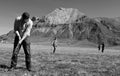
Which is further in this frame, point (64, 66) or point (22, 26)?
point (64, 66)

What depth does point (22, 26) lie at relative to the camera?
730cm

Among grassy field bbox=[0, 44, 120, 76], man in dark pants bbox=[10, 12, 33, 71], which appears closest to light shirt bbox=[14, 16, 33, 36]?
man in dark pants bbox=[10, 12, 33, 71]

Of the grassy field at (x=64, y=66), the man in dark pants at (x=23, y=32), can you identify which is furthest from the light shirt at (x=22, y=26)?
the grassy field at (x=64, y=66)

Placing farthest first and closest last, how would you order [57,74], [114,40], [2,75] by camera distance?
[114,40], [57,74], [2,75]

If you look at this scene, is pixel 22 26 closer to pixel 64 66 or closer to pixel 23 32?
pixel 23 32

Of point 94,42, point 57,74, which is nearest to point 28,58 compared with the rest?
point 57,74

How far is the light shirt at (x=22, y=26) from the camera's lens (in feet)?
23.7

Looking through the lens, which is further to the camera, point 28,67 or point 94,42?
point 94,42

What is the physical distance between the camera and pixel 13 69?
7391 millimetres

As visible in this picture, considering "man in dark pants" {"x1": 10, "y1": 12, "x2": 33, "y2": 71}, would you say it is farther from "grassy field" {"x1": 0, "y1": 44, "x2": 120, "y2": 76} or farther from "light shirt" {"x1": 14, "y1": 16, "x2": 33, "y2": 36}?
"grassy field" {"x1": 0, "y1": 44, "x2": 120, "y2": 76}

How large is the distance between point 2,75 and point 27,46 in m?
1.65

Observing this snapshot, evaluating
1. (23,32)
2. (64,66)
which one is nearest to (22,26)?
(23,32)

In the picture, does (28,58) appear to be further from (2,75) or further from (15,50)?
(2,75)

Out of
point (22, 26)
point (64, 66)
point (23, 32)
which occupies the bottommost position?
point (64, 66)
